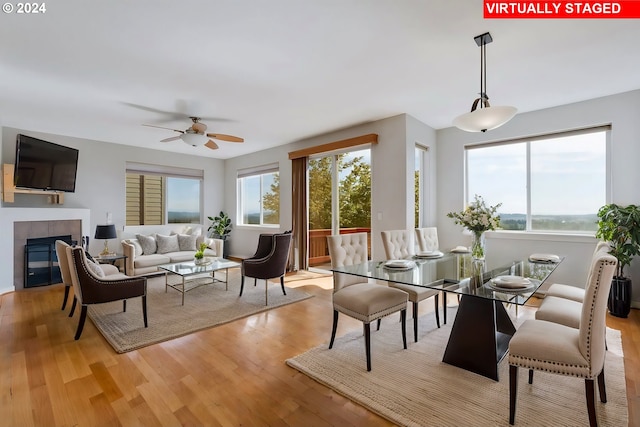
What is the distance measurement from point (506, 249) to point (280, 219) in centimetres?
419

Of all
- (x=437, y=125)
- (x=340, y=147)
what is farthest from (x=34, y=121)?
(x=437, y=125)

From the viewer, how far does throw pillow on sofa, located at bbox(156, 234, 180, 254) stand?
219 inches

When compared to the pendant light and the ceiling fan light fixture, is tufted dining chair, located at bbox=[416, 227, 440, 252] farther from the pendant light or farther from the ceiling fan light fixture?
the ceiling fan light fixture

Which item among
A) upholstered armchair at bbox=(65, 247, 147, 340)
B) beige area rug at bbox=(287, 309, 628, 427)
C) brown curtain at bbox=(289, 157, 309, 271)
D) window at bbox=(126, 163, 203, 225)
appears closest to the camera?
beige area rug at bbox=(287, 309, 628, 427)

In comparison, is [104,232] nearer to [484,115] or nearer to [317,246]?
[317,246]

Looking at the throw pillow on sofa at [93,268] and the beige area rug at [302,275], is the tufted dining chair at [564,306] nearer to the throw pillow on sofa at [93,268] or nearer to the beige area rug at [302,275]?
the beige area rug at [302,275]

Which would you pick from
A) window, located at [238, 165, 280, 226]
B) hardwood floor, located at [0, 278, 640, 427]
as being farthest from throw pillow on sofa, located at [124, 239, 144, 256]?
window, located at [238, 165, 280, 226]

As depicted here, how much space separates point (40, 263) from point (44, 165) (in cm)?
159

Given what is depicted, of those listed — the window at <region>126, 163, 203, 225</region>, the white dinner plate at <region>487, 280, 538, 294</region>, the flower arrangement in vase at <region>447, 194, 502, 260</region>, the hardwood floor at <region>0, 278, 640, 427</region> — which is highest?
the window at <region>126, 163, 203, 225</region>

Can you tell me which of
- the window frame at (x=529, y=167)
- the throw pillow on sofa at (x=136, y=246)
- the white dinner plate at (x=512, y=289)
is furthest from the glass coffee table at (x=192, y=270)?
the window frame at (x=529, y=167)

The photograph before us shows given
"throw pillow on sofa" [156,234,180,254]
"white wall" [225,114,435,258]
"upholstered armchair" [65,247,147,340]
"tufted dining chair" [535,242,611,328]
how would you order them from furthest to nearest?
"throw pillow on sofa" [156,234,180,254]
"white wall" [225,114,435,258]
"upholstered armchair" [65,247,147,340]
"tufted dining chair" [535,242,611,328]

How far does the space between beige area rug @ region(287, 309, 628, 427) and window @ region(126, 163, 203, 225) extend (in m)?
5.67

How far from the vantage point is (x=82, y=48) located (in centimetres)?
252

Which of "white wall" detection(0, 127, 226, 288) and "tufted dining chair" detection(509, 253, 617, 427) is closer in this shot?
"tufted dining chair" detection(509, 253, 617, 427)
